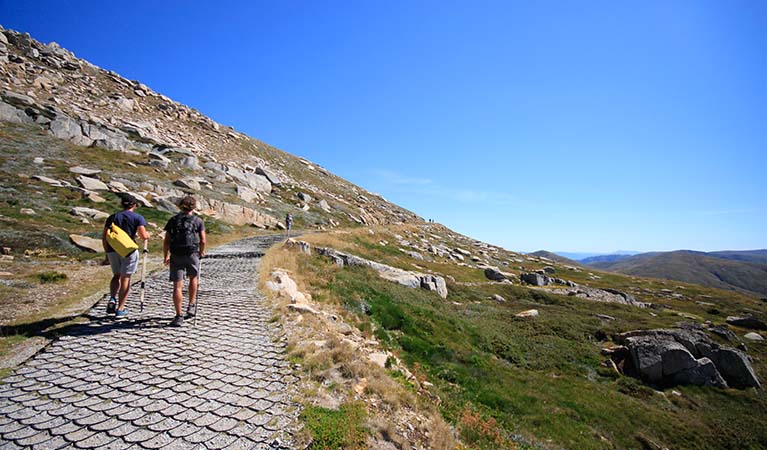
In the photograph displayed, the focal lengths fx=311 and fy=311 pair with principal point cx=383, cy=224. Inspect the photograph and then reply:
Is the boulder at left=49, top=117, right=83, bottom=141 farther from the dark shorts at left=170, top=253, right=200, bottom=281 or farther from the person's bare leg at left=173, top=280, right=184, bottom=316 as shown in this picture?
the person's bare leg at left=173, top=280, right=184, bottom=316

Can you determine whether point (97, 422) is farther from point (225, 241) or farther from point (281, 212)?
point (281, 212)

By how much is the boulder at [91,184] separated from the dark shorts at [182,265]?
28639 mm

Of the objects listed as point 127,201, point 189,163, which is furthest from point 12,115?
point 127,201

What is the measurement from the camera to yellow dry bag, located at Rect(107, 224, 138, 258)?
329 inches

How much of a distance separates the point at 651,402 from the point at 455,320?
1118cm

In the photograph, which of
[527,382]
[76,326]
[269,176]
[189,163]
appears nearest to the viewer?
[76,326]

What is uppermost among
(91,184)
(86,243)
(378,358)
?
(91,184)

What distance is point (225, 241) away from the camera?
1083 inches

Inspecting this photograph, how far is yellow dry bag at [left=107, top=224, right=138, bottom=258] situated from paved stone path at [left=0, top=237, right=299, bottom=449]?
6.47 ft

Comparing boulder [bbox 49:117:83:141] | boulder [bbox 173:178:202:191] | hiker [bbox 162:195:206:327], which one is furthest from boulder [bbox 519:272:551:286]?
boulder [bbox 49:117:83:141]

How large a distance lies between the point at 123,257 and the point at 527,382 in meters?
18.0

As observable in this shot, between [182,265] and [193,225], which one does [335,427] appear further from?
[193,225]

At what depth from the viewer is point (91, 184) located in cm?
2862

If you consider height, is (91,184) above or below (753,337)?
above
